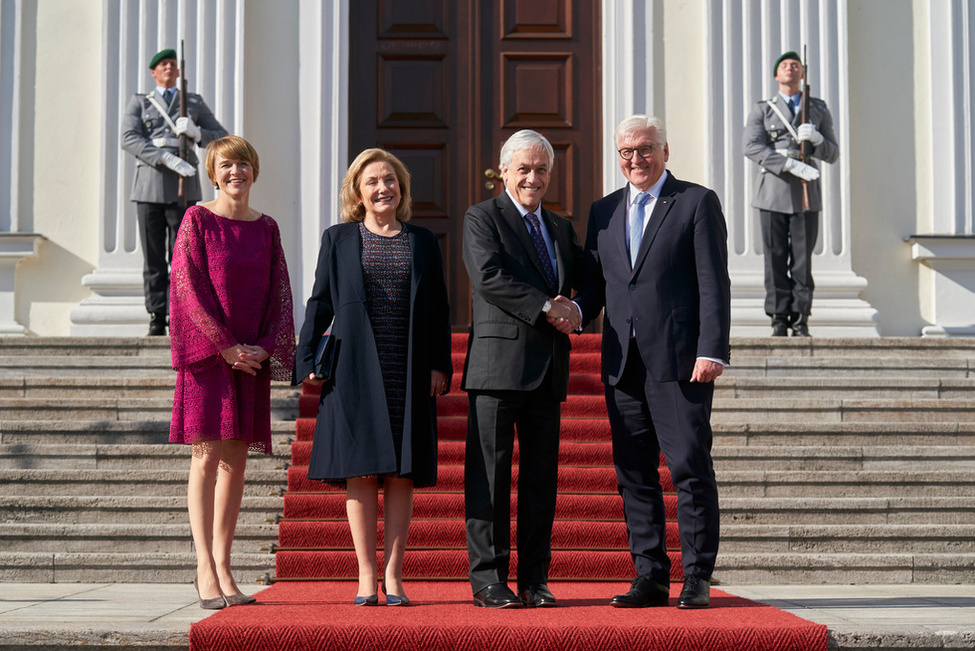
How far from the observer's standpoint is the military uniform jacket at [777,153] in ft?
23.7

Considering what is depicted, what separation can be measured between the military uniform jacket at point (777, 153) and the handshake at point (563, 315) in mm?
3615

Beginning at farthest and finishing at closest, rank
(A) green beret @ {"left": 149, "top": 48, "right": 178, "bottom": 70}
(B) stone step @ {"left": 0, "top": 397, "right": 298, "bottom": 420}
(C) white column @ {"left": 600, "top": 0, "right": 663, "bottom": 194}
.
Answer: (C) white column @ {"left": 600, "top": 0, "right": 663, "bottom": 194}
(A) green beret @ {"left": 149, "top": 48, "right": 178, "bottom": 70}
(B) stone step @ {"left": 0, "top": 397, "right": 298, "bottom": 420}

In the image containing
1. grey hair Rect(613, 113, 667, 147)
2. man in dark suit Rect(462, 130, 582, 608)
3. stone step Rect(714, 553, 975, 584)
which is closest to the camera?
man in dark suit Rect(462, 130, 582, 608)

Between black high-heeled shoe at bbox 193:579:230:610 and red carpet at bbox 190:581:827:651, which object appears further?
black high-heeled shoe at bbox 193:579:230:610

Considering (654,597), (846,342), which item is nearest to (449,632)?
(654,597)

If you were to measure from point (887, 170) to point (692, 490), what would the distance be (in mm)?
5061

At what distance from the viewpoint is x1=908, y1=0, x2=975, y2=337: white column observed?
318 inches

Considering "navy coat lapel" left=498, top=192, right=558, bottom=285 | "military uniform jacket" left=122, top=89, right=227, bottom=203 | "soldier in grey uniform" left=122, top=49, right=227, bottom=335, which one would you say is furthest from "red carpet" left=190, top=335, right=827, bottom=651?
"military uniform jacket" left=122, top=89, right=227, bottom=203

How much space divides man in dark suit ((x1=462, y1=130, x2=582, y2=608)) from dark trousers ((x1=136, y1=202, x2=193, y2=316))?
3508mm

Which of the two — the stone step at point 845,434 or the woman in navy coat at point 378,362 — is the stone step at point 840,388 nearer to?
the stone step at point 845,434

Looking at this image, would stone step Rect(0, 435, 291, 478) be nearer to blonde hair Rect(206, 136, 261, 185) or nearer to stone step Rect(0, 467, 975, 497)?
stone step Rect(0, 467, 975, 497)

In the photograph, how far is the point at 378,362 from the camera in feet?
13.3

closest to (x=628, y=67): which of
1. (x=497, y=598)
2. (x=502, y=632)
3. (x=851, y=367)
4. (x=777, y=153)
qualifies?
(x=777, y=153)

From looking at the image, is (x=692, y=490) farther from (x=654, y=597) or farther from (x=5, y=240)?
(x=5, y=240)
